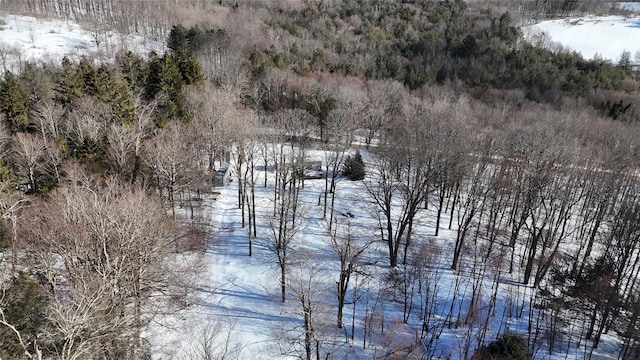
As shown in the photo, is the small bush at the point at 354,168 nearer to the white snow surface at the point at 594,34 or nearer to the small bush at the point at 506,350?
the small bush at the point at 506,350

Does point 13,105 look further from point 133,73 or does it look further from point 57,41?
point 57,41

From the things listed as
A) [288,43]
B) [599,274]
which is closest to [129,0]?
[288,43]

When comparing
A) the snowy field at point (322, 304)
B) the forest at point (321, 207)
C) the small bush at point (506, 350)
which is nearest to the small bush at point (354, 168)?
the forest at point (321, 207)

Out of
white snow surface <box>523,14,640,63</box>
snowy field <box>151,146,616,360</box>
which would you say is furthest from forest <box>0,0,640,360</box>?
white snow surface <box>523,14,640,63</box>

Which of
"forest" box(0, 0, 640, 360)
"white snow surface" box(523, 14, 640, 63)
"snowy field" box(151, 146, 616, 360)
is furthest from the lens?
"white snow surface" box(523, 14, 640, 63)

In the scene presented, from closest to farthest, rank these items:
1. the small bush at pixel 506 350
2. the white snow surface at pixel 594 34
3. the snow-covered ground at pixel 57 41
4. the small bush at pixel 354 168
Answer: the small bush at pixel 506 350, the small bush at pixel 354 168, the snow-covered ground at pixel 57 41, the white snow surface at pixel 594 34

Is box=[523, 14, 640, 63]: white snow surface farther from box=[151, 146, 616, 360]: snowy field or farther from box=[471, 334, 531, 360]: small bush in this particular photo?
box=[471, 334, 531, 360]: small bush

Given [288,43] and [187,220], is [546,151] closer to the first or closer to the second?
[187,220]
